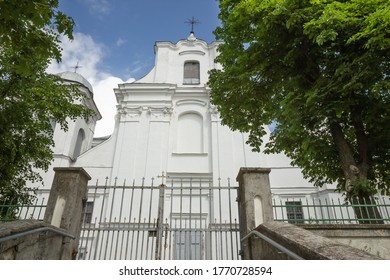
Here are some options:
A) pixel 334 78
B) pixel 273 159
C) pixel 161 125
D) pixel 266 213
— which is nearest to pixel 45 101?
pixel 161 125

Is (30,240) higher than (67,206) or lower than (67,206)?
lower

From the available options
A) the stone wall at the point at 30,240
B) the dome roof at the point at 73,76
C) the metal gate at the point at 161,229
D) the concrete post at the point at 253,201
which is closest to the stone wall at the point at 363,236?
the concrete post at the point at 253,201

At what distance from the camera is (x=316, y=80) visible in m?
6.74

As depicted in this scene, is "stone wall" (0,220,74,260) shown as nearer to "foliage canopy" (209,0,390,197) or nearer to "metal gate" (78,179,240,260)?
"metal gate" (78,179,240,260)

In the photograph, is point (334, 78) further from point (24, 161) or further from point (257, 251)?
point (24, 161)

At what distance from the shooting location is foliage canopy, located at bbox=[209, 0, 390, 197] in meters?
5.62

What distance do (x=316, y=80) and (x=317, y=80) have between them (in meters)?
0.18

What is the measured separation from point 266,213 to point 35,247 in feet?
13.5

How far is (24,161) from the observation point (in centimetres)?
964

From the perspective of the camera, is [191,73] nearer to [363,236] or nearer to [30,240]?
[363,236]

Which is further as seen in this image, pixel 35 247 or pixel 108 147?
pixel 108 147

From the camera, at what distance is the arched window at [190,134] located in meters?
15.8

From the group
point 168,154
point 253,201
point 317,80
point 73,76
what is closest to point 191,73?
point 168,154
